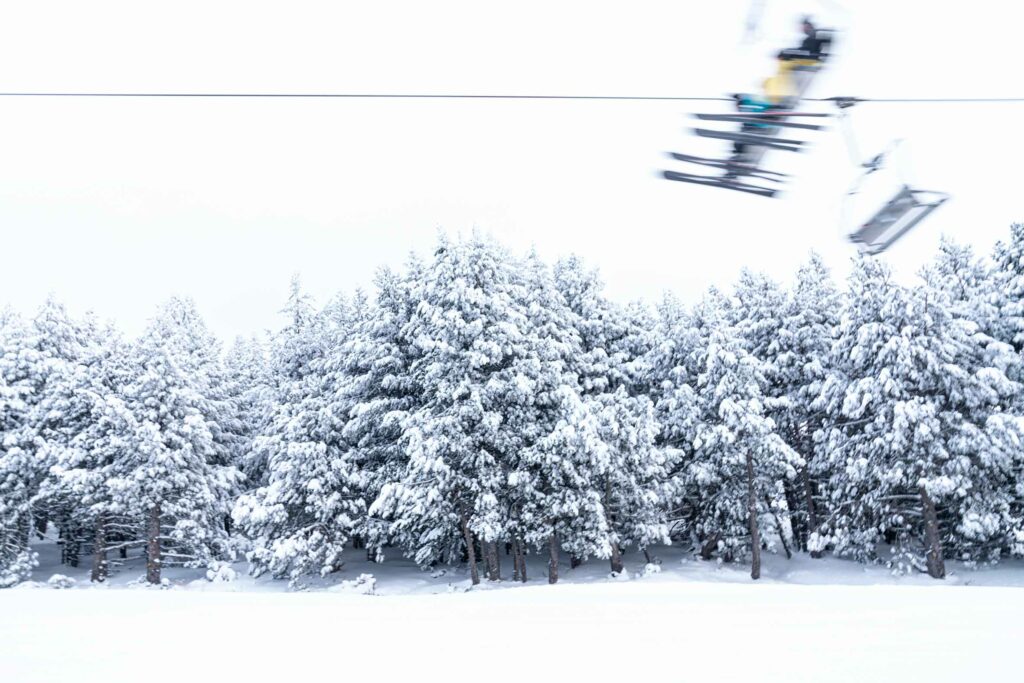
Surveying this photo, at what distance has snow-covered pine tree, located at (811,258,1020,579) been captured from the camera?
78.4 ft

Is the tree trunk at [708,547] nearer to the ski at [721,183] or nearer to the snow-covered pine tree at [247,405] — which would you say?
the snow-covered pine tree at [247,405]

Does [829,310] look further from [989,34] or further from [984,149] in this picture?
[989,34]

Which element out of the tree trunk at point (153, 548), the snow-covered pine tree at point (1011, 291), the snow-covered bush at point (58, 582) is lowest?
the snow-covered bush at point (58, 582)

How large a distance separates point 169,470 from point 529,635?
23410 mm

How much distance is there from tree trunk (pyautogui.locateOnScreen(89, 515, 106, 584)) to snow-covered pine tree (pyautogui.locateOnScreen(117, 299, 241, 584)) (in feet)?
5.55

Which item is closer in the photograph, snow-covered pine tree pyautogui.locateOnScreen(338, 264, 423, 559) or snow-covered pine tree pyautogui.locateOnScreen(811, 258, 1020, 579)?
snow-covered pine tree pyautogui.locateOnScreen(811, 258, 1020, 579)

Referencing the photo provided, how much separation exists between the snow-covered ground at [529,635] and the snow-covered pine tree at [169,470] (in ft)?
42.5

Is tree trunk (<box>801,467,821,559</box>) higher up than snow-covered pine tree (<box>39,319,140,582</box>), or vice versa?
snow-covered pine tree (<box>39,319,140,582</box>)

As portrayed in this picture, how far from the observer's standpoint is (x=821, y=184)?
29.0 ft

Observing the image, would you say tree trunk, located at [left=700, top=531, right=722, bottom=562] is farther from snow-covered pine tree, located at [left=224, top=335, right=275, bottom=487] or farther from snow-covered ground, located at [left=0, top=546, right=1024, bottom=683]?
snow-covered pine tree, located at [left=224, top=335, right=275, bottom=487]

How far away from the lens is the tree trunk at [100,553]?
28969 millimetres

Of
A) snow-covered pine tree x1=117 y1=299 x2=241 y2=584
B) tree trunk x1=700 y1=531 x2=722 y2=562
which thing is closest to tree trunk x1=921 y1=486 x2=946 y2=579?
tree trunk x1=700 y1=531 x2=722 y2=562

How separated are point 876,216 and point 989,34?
3499 millimetres

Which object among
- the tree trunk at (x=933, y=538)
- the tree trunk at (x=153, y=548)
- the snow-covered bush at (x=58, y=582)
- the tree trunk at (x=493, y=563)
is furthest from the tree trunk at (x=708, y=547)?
the snow-covered bush at (x=58, y=582)
